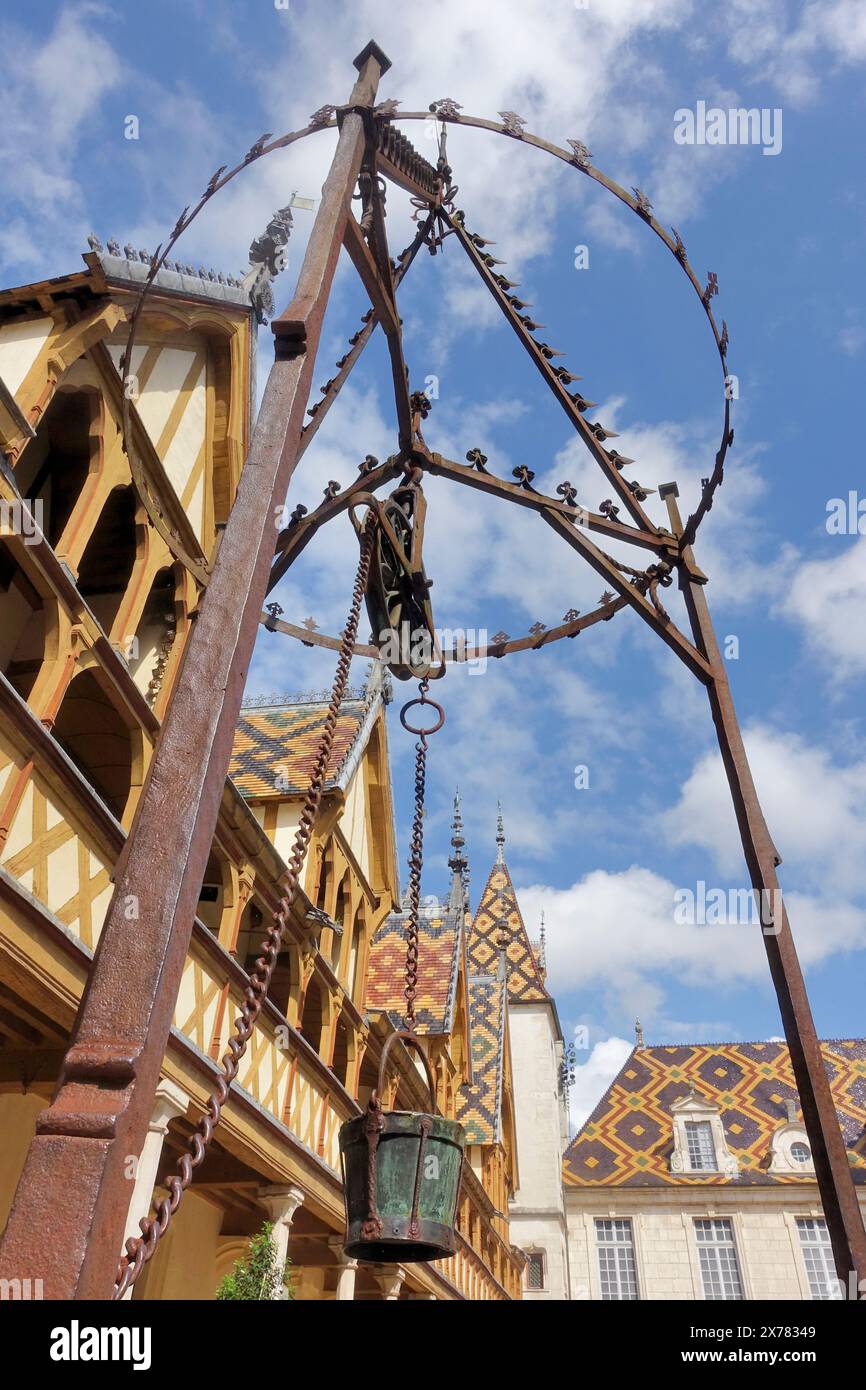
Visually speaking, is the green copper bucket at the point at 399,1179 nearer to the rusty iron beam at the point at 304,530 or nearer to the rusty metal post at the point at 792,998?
the rusty metal post at the point at 792,998

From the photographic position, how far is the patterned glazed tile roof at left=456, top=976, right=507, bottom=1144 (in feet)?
75.9

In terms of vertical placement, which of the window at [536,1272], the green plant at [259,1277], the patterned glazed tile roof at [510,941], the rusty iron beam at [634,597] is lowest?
the green plant at [259,1277]

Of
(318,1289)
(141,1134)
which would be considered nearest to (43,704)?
(141,1134)

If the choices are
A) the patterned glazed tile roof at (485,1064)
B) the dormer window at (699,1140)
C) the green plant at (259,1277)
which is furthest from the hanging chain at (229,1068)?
the dormer window at (699,1140)

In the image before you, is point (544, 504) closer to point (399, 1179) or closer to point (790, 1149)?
point (399, 1179)

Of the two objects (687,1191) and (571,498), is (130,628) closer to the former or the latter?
(571,498)

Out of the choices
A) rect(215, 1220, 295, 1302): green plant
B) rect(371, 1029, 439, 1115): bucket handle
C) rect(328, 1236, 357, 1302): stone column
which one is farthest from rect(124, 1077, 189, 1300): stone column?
rect(328, 1236, 357, 1302): stone column

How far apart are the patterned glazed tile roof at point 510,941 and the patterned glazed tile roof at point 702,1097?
4.50 meters

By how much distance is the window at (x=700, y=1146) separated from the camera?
104ft

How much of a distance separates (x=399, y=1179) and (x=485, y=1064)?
23.6 metres

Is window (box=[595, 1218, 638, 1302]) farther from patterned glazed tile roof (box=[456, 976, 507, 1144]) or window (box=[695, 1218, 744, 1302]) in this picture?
patterned glazed tile roof (box=[456, 976, 507, 1144])

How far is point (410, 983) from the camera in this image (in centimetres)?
350

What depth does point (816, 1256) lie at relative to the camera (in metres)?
29.5

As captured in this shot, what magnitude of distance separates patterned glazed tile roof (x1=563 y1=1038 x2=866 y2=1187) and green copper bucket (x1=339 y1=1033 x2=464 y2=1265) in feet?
98.7
